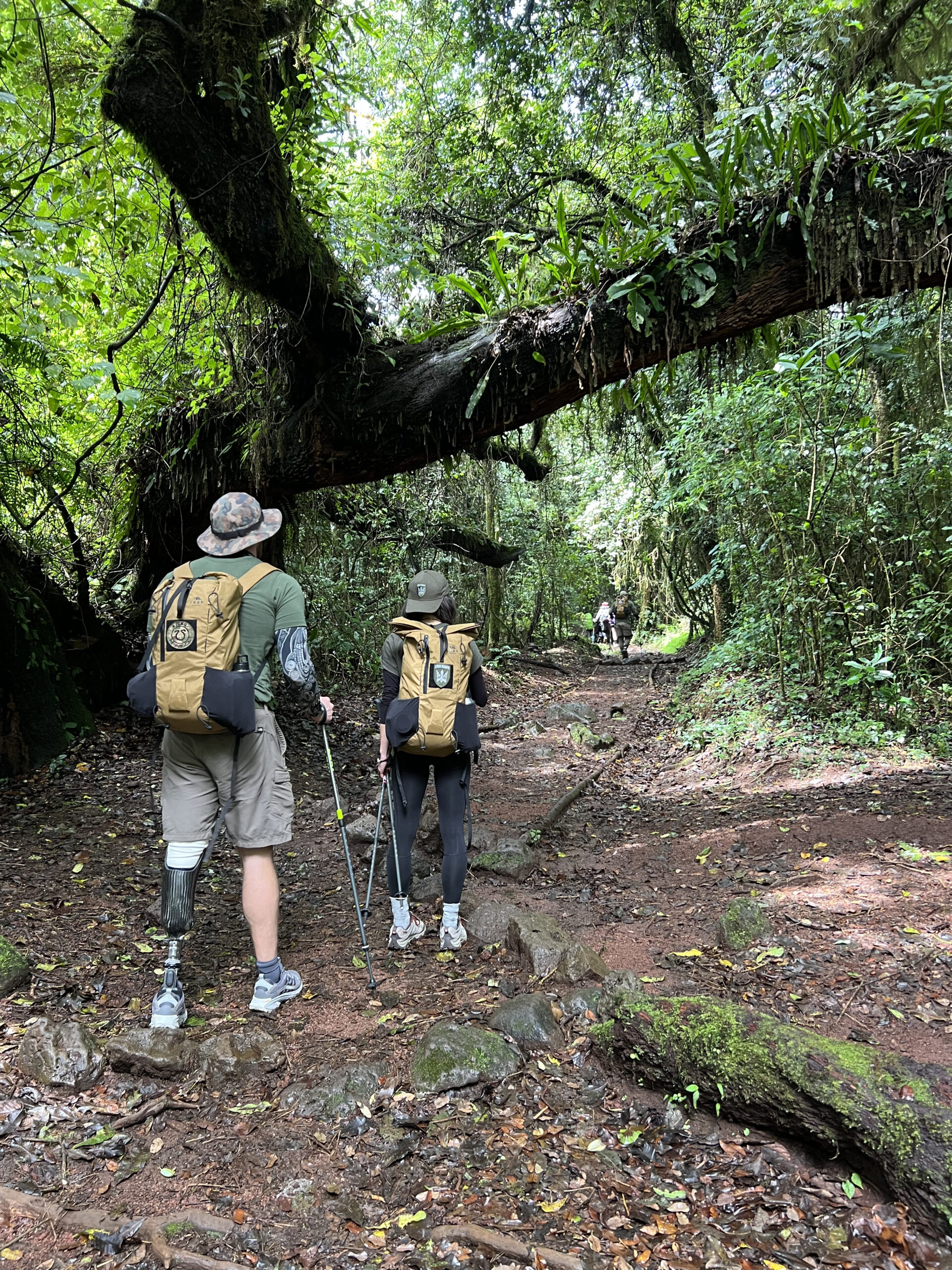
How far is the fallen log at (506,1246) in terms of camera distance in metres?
2.08

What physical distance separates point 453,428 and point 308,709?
14.8 ft

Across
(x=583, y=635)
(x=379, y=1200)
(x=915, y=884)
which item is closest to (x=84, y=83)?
(x=379, y=1200)

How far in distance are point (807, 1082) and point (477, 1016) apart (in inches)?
56.3

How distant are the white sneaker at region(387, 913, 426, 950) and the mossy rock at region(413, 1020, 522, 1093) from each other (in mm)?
1004

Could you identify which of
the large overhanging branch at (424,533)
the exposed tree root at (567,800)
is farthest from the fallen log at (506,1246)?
the large overhanging branch at (424,533)

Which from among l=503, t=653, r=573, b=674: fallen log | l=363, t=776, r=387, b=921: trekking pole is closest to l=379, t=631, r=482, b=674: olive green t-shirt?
l=363, t=776, r=387, b=921: trekking pole

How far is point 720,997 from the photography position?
335 centimetres

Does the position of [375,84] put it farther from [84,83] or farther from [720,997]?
[720,997]

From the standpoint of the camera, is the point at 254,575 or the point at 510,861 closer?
the point at 254,575

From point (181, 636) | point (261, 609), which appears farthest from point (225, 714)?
point (261, 609)

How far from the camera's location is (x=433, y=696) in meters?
3.87

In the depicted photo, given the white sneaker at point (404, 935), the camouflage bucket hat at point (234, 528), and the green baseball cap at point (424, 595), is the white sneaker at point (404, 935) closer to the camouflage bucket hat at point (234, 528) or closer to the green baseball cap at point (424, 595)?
the green baseball cap at point (424, 595)

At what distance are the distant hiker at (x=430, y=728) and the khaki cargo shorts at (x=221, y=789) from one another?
783mm

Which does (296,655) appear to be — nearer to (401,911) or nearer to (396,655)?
(396,655)
